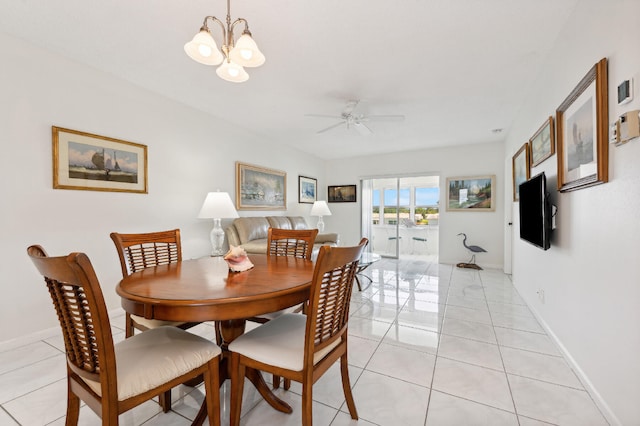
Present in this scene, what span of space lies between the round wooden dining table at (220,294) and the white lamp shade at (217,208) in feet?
5.04

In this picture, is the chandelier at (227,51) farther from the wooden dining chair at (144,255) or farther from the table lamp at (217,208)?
the table lamp at (217,208)

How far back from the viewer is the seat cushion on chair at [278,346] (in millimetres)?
1188

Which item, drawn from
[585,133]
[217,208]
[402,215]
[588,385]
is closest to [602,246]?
[585,133]

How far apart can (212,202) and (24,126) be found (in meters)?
1.63

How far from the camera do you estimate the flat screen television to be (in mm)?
2152

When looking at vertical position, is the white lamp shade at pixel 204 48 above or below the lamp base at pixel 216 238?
above

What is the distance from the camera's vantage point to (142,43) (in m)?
2.22

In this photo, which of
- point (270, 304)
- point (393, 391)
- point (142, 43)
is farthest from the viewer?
point (142, 43)

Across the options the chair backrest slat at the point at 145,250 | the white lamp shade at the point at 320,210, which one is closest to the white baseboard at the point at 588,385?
the chair backrest slat at the point at 145,250

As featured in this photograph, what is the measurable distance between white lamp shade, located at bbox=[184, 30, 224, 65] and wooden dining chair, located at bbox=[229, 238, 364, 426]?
1264 millimetres

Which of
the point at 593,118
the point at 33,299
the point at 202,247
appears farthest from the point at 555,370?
the point at 33,299

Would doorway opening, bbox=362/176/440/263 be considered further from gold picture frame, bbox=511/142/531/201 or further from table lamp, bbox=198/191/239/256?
table lamp, bbox=198/191/239/256

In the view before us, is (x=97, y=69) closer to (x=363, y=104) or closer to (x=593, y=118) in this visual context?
(x=363, y=104)

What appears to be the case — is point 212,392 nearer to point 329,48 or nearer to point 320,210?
point 329,48
